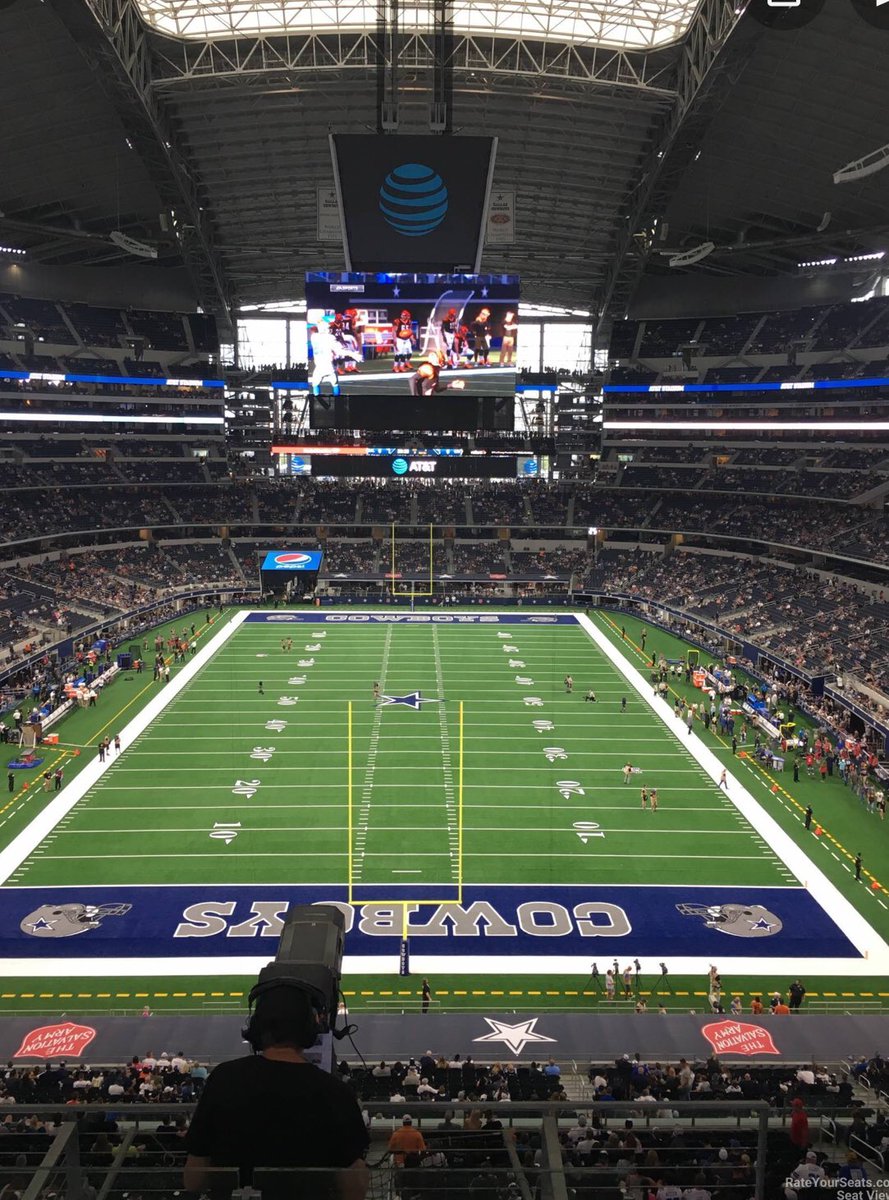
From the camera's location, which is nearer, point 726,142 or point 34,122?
point 34,122

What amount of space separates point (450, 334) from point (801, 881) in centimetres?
3079

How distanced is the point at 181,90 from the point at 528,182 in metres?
17.5

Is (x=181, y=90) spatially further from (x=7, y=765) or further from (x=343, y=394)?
(x=7, y=765)

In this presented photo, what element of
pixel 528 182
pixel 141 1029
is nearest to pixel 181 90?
pixel 528 182

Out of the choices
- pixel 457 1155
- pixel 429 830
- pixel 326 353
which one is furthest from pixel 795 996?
pixel 326 353

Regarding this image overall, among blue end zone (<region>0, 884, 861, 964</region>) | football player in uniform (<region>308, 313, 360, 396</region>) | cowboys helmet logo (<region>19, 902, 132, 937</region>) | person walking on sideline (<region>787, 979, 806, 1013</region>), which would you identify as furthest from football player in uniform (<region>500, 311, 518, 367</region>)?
person walking on sideline (<region>787, 979, 806, 1013</region>)

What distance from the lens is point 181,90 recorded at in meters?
38.1

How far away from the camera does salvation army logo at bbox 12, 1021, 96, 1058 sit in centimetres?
1362

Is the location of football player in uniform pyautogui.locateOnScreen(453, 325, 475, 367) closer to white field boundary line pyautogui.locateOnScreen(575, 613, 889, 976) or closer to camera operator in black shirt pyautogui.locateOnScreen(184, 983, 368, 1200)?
white field boundary line pyautogui.locateOnScreen(575, 613, 889, 976)

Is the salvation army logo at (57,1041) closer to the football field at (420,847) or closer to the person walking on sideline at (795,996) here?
the football field at (420,847)

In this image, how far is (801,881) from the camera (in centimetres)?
2086

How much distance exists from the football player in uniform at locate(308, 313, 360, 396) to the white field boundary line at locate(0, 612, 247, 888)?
14180 millimetres

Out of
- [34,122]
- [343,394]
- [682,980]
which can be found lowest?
[682,980]

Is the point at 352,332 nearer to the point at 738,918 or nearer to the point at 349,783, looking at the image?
the point at 349,783
